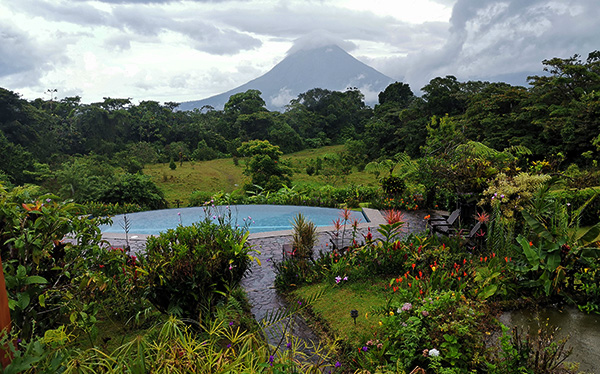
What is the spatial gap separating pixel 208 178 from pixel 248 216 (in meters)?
8.85

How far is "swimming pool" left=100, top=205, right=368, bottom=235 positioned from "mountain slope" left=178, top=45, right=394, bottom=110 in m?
129

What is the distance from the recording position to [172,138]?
93.6ft

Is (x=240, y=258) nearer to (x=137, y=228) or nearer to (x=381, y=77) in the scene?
(x=137, y=228)

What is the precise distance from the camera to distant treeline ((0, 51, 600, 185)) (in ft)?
51.5

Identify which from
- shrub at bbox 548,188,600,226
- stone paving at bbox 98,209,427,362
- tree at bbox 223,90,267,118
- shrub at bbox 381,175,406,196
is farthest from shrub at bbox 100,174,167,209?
tree at bbox 223,90,267,118

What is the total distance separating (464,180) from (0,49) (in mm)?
7010

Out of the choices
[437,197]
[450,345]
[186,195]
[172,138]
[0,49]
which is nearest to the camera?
[450,345]

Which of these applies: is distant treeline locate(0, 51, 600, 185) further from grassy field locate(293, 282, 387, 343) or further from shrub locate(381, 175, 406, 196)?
grassy field locate(293, 282, 387, 343)

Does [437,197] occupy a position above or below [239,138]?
below

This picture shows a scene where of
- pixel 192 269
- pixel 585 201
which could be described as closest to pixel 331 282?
pixel 192 269

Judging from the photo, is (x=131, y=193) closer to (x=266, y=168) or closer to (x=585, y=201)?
(x=266, y=168)

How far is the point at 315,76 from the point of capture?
154 meters

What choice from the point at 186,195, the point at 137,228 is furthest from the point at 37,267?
the point at 186,195

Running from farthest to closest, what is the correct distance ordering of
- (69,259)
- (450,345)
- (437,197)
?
(437,197), (69,259), (450,345)
